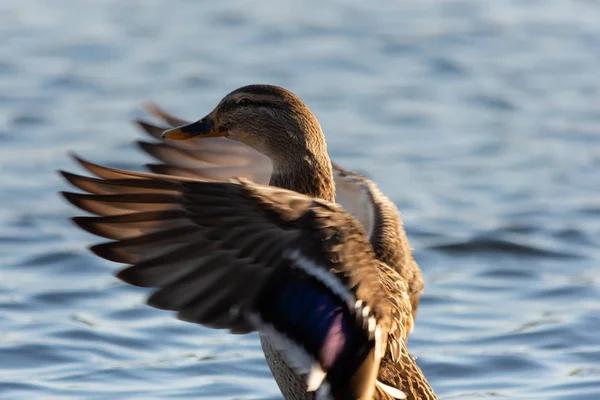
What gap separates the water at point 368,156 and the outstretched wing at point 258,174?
1.08 metres

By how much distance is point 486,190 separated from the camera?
439 inches

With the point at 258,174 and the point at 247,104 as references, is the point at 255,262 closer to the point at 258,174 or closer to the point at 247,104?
the point at 247,104

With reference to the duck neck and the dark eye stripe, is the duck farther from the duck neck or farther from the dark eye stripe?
the dark eye stripe

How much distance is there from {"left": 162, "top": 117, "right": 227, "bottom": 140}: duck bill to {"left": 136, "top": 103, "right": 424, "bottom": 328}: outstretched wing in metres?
0.63

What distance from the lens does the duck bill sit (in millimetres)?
6203

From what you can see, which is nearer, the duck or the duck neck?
the duck

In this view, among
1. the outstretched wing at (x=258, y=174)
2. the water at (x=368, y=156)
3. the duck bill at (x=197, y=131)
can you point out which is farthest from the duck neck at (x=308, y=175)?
the water at (x=368, y=156)


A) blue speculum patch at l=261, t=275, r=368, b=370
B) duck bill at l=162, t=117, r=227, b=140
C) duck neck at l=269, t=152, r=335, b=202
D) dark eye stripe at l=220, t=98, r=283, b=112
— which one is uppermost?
dark eye stripe at l=220, t=98, r=283, b=112

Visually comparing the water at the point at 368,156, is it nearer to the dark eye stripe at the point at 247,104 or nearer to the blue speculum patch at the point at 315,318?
the dark eye stripe at the point at 247,104

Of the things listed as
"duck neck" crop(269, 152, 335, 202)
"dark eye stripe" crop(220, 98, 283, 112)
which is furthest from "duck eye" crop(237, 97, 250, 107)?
"duck neck" crop(269, 152, 335, 202)

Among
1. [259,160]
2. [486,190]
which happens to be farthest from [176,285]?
[486,190]

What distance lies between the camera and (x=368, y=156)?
38.1ft

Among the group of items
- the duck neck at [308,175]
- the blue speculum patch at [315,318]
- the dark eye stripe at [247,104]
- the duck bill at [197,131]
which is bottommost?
the blue speculum patch at [315,318]

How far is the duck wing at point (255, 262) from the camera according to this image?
4.91 m
